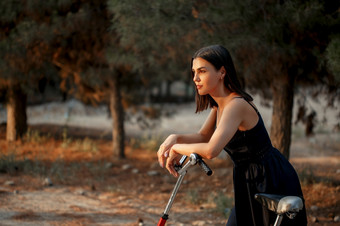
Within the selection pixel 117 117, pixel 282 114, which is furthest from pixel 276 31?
pixel 117 117

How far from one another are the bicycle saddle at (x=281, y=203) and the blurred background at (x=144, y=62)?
8.09 ft

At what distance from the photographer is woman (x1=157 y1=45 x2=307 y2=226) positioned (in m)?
2.62

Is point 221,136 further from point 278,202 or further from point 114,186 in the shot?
point 114,186

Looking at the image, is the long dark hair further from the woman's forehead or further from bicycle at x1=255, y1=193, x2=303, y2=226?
bicycle at x1=255, y1=193, x2=303, y2=226

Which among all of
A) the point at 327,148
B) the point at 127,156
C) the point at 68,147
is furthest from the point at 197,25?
the point at 327,148

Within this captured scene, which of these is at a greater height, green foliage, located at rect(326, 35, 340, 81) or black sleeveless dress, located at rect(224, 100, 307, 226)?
green foliage, located at rect(326, 35, 340, 81)

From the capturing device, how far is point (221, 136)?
2418 mm

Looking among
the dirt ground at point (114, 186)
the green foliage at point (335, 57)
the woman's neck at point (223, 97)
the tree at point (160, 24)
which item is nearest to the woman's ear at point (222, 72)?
the woman's neck at point (223, 97)

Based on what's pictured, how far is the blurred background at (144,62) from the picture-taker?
5.46 metres

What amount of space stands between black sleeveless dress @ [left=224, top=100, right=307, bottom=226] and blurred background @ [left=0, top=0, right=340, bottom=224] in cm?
222

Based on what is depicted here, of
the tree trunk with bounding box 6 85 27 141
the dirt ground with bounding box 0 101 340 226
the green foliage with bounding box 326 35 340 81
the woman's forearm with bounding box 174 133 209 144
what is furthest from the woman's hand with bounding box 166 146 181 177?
the tree trunk with bounding box 6 85 27 141

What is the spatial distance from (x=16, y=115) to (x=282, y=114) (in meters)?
7.11

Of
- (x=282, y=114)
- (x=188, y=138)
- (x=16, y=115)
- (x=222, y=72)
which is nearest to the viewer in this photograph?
(x=222, y=72)

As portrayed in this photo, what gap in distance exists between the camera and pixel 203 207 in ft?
20.8
